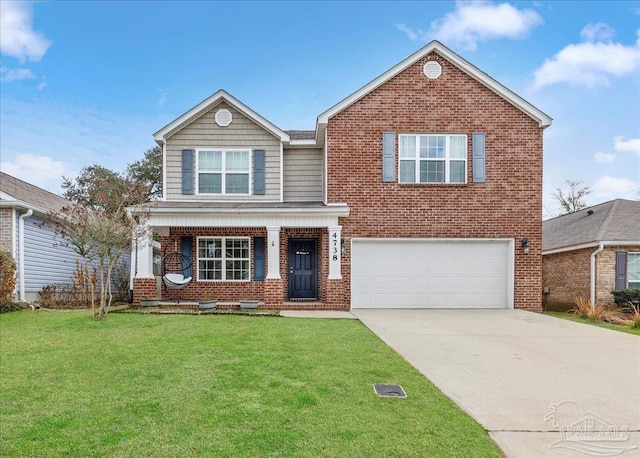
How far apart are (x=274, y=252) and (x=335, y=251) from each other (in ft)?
6.19

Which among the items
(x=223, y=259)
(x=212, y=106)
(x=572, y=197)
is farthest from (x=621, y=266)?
(x=572, y=197)

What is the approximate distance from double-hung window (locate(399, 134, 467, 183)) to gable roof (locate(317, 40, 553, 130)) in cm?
187

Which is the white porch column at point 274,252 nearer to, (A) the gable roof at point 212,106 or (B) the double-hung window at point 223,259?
(B) the double-hung window at point 223,259

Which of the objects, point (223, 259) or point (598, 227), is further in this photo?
point (598, 227)

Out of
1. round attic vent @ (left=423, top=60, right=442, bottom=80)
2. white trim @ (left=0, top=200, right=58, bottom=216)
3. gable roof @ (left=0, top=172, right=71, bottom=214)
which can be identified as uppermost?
round attic vent @ (left=423, top=60, right=442, bottom=80)

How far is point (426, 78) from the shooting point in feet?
41.2

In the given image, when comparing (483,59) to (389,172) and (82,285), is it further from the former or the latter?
(82,285)

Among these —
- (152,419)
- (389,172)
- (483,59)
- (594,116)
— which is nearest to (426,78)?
(389,172)

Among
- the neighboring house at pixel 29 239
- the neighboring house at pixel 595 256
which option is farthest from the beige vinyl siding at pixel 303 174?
the neighboring house at pixel 595 256

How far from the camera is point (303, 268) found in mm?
13500

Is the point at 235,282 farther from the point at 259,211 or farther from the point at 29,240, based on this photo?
the point at 29,240

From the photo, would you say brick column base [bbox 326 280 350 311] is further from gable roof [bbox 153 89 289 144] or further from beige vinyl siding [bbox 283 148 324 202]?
gable roof [bbox 153 89 289 144]

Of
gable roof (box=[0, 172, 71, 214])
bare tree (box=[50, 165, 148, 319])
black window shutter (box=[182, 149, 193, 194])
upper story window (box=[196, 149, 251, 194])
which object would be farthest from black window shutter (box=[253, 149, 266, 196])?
gable roof (box=[0, 172, 71, 214])

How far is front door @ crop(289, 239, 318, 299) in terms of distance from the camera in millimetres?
13391
